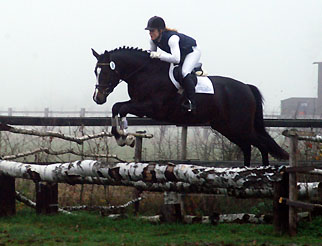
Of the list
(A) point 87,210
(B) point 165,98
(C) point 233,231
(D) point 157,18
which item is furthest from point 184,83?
(C) point 233,231

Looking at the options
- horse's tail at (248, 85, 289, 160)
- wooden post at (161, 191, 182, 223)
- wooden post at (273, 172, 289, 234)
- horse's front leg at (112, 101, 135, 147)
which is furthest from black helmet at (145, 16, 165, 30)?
wooden post at (273, 172, 289, 234)

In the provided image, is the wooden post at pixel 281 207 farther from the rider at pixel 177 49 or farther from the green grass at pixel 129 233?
the rider at pixel 177 49

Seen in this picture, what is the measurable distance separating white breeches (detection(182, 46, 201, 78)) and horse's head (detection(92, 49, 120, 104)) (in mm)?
936

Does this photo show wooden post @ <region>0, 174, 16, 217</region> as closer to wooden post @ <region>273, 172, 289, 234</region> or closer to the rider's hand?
the rider's hand

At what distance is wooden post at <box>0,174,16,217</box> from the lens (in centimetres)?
789

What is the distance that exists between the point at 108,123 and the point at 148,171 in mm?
3046

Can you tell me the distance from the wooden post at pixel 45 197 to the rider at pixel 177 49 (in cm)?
227

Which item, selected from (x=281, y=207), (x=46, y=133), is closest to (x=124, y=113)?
(x=46, y=133)

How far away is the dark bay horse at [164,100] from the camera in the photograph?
9180mm

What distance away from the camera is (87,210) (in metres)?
8.77

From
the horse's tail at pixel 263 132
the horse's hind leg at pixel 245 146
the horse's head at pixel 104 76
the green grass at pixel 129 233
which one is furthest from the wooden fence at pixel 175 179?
the horse's tail at pixel 263 132

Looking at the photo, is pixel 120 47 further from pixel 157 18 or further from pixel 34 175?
pixel 34 175

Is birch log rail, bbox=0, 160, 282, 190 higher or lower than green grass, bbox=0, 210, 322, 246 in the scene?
higher

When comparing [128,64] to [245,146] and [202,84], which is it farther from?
[245,146]
